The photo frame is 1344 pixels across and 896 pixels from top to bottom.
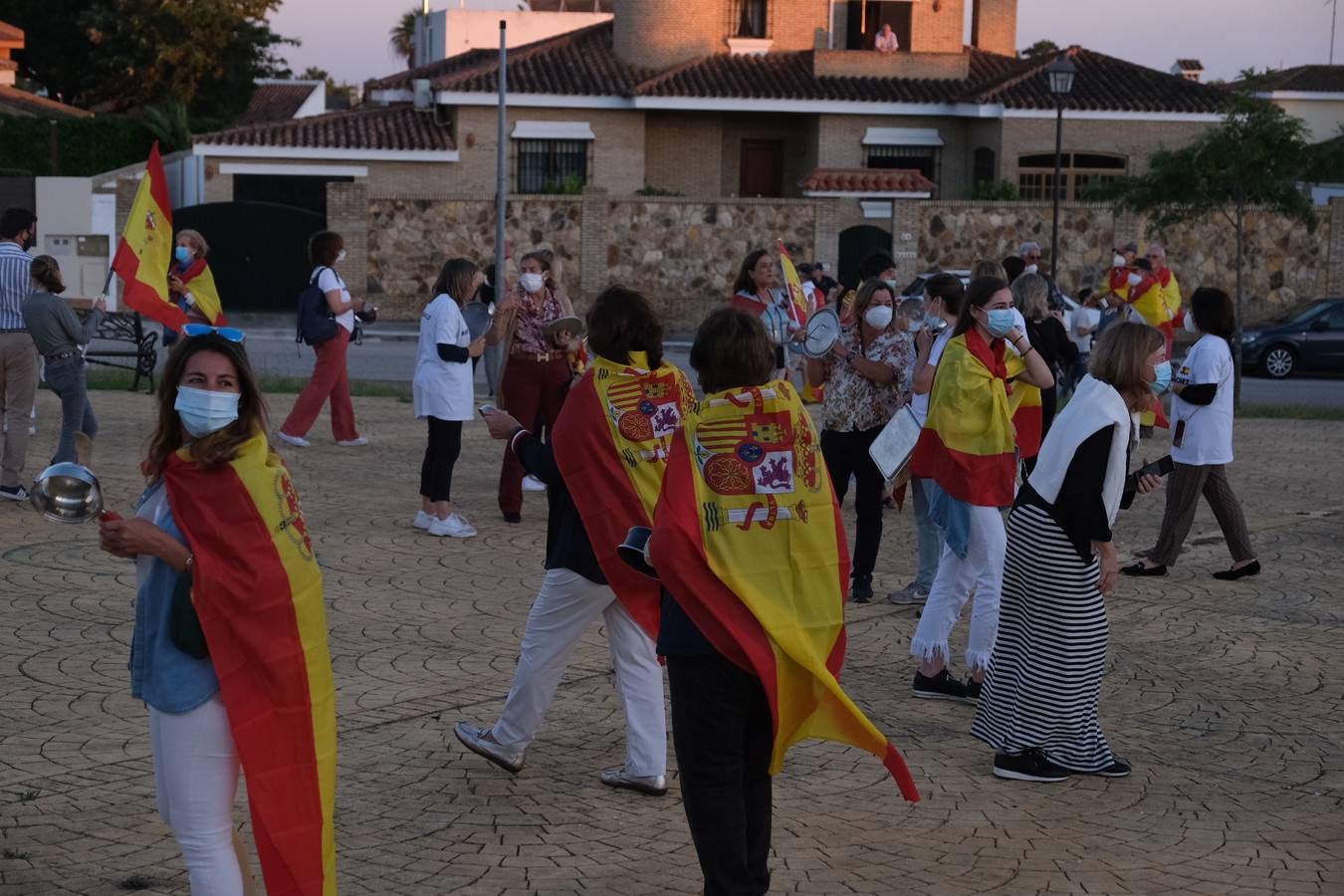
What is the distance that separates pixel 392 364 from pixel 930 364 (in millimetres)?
17878

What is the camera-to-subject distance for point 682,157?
42406 mm

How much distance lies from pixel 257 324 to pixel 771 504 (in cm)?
3061

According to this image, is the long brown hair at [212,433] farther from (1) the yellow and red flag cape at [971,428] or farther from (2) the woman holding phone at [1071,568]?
(1) the yellow and red flag cape at [971,428]

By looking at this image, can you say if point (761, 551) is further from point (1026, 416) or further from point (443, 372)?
point (443, 372)

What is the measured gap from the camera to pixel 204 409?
4.22 metres

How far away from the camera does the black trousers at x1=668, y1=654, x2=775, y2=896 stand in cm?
477

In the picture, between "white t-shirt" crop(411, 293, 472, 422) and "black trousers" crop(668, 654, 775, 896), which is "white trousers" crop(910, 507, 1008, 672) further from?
"white t-shirt" crop(411, 293, 472, 422)

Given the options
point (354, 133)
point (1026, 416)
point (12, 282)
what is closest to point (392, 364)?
point (12, 282)

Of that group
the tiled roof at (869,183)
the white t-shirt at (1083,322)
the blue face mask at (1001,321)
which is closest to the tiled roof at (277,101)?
the tiled roof at (869,183)

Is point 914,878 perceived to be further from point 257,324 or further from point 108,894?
point 257,324


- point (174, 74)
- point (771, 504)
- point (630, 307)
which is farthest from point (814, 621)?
point (174, 74)

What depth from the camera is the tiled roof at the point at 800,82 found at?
40469 millimetres

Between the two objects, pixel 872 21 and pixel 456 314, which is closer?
pixel 456 314

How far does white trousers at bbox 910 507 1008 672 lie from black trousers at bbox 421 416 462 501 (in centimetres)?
437
